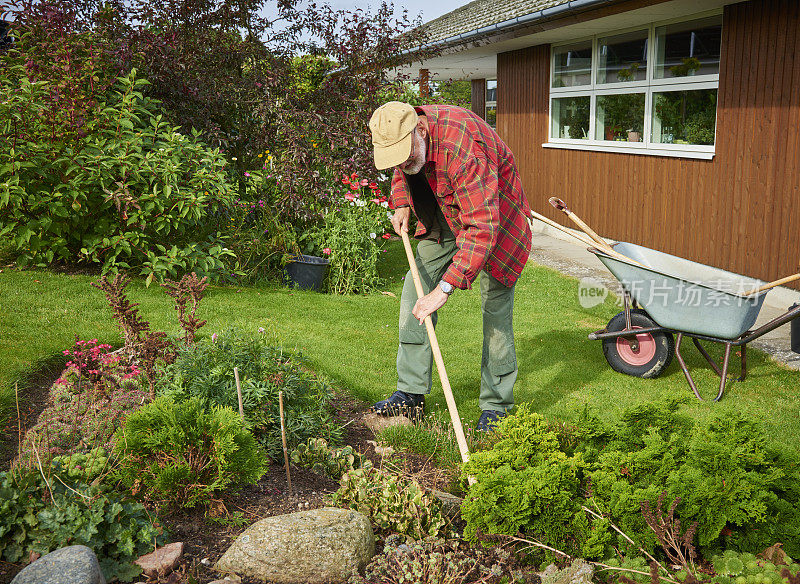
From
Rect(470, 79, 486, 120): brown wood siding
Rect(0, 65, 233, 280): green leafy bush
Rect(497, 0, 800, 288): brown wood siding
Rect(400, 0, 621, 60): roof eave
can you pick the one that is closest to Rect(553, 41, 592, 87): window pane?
Rect(400, 0, 621, 60): roof eave

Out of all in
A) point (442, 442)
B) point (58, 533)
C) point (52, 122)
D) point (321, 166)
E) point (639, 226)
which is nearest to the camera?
point (58, 533)

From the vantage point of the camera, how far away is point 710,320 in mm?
4410

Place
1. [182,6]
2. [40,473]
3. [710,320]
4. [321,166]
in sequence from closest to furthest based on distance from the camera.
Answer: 1. [40,473]
2. [710,320]
3. [182,6]
4. [321,166]

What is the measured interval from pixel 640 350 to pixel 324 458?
269 centimetres

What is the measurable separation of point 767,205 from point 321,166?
179 inches

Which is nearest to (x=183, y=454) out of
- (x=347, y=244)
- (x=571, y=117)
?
(x=347, y=244)

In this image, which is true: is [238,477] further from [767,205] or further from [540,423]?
[767,205]

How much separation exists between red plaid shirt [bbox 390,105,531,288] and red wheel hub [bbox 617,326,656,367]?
5.17 feet

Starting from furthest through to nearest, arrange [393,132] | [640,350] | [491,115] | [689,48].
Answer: [491,115] < [689,48] < [640,350] < [393,132]

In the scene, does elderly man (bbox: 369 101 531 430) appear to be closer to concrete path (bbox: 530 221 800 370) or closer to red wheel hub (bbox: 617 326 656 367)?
red wheel hub (bbox: 617 326 656 367)

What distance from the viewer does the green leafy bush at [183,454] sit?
2.55 meters

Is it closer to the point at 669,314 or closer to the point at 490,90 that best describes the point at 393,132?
the point at 669,314

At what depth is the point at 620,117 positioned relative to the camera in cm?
939

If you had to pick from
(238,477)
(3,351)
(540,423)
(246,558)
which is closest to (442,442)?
(540,423)
